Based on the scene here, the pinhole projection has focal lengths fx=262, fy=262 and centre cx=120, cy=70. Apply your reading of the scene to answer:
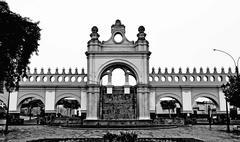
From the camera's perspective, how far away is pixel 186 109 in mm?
46188

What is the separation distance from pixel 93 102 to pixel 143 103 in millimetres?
8464

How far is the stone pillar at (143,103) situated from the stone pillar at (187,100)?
702cm

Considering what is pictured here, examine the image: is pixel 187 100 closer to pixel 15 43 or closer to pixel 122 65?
pixel 122 65

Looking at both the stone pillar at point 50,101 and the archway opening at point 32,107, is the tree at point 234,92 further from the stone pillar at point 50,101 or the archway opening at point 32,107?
the stone pillar at point 50,101

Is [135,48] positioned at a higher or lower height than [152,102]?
higher

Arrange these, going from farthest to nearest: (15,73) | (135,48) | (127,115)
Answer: (135,48) → (127,115) → (15,73)

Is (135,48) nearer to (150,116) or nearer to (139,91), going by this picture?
(139,91)

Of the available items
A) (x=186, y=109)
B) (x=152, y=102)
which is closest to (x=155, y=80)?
(x=152, y=102)

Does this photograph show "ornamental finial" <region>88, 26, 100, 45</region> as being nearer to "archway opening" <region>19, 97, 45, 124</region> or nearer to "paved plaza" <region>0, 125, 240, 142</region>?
"archway opening" <region>19, 97, 45, 124</region>

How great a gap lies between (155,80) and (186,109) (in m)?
7.45

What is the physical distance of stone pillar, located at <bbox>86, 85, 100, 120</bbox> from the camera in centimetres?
4378

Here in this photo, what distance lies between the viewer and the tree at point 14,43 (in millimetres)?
23880

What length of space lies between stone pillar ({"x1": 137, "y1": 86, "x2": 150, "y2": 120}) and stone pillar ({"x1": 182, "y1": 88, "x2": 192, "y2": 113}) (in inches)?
276

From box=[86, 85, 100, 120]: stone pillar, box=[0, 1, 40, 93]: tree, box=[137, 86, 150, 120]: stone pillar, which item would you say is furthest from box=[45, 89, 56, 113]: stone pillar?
box=[0, 1, 40, 93]: tree
